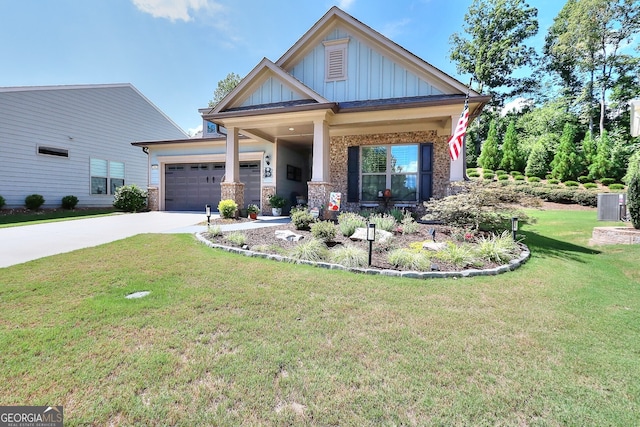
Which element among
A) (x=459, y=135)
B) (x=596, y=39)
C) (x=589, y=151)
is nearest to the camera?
(x=459, y=135)

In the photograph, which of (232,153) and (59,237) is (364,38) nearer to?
(232,153)

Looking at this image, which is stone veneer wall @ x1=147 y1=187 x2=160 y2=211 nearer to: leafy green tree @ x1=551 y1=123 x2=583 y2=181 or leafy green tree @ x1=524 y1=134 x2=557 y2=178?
leafy green tree @ x1=524 y1=134 x2=557 y2=178

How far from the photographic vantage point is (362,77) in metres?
10.8

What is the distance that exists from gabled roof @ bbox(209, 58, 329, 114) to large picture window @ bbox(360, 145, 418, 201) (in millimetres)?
3295

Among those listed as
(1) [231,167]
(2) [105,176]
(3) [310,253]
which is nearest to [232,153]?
(1) [231,167]

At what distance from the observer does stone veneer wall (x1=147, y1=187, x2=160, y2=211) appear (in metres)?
14.6

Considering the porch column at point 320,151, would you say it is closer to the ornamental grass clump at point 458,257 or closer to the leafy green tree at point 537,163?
the ornamental grass clump at point 458,257

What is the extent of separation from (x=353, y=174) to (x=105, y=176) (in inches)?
566

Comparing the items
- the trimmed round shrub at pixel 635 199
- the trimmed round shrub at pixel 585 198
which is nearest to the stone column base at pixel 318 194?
the trimmed round shrub at pixel 635 199

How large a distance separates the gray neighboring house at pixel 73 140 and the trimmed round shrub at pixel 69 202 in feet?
0.96

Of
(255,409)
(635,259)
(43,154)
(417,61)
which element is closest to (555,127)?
(417,61)

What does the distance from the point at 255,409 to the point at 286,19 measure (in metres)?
14.7

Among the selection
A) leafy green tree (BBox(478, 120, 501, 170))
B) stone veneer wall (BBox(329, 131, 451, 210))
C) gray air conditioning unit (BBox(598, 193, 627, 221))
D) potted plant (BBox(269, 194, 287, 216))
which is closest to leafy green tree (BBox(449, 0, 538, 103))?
leafy green tree (BBox(478, 120, 501, 170))

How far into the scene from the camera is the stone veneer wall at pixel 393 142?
1098 centimetres
